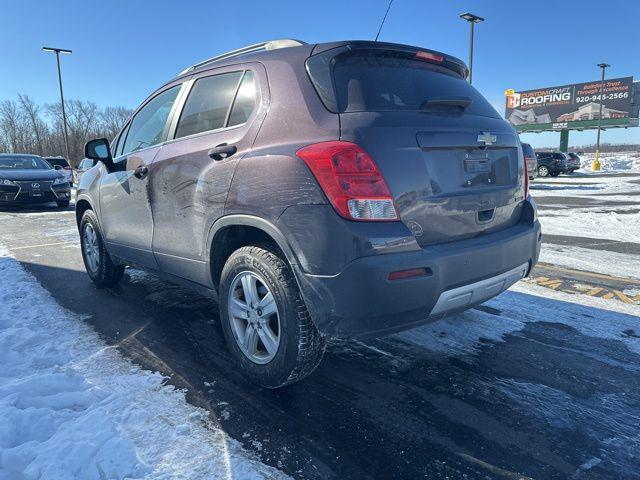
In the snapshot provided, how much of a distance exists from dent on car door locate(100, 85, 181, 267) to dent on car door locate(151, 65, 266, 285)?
0.20 meters

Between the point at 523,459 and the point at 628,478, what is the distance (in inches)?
15.6

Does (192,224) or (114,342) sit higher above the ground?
(192,224)

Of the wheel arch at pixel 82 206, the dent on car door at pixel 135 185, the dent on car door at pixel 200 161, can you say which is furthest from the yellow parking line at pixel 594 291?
the wheel arch at pixel 82 206

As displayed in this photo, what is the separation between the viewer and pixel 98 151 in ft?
13.3

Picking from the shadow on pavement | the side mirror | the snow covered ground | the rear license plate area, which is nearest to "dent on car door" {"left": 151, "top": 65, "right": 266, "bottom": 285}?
the shadow on pavement

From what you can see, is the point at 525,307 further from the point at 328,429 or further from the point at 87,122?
the point at 87,122

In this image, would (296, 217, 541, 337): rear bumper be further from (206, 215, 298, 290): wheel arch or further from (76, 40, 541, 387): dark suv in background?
(206, 215, 298, 290): wheel arch

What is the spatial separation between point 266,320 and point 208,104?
1555 mm

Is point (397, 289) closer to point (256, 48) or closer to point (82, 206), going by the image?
point (256, 48)

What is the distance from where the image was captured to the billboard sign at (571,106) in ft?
157

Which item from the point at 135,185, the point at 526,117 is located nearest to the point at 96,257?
the point at 135,185

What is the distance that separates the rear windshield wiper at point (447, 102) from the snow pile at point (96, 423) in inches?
77.0

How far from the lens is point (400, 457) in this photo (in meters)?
2.00

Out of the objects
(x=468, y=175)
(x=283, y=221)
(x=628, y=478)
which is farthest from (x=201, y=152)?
(x=628, y=478)
